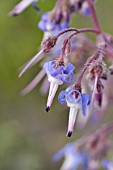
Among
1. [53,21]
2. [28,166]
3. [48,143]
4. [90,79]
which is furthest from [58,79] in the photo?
[48,143]

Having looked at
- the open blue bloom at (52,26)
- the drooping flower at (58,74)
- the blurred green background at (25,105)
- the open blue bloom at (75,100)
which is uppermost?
the open blue bloom at (52,26)

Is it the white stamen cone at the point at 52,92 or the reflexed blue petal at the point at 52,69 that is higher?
the reflexed blue petal at the point at 52,69

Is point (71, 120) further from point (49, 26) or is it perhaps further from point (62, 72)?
point (49, 26)

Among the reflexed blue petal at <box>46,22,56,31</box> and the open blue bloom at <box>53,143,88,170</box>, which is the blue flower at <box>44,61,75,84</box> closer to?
the reflexed blue petal at <box>46,22,56,31</box>

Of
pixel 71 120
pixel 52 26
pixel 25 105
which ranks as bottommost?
→ pixel 25 105

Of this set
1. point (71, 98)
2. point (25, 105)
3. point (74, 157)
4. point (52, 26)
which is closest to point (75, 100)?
point (71, 98)

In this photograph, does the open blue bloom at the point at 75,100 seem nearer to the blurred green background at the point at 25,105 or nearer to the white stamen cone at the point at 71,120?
the white stamen cone at the point at 71,120

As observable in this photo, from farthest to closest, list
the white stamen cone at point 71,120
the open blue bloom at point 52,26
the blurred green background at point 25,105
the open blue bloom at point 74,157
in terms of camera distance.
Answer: the blurred green background at point 25,105 < the open blue bloom at point 74,157 < the open blue bloom at point 52,26 < the white stamen cone at point 71,120

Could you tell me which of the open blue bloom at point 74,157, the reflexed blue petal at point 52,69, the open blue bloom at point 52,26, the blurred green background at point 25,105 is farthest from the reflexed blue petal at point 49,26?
the blurred green background at point 25,105

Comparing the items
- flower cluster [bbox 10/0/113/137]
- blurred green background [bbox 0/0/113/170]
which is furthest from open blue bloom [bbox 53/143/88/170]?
blurred green background [bbox 0/0/113/170]
